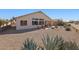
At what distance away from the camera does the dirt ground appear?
1474mm

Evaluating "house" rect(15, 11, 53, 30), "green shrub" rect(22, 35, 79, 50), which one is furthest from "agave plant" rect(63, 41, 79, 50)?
"house" rect(15, 11, 53, 30)

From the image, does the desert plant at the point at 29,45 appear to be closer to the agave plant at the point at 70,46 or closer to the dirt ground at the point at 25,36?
the dirt ground at the point at 25,36

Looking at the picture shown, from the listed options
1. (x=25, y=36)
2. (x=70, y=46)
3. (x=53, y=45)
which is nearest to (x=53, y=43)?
(x=53, y=45)

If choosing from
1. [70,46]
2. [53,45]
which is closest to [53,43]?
[53,45]

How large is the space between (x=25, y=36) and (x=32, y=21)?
167 mm

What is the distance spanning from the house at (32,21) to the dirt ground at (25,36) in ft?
0.19

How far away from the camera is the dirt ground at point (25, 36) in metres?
1.47

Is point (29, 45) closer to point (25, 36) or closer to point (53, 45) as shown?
point (25, 36)

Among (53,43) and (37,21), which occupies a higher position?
(37,21)

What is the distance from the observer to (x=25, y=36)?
1.49 metres

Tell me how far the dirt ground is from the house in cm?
6
